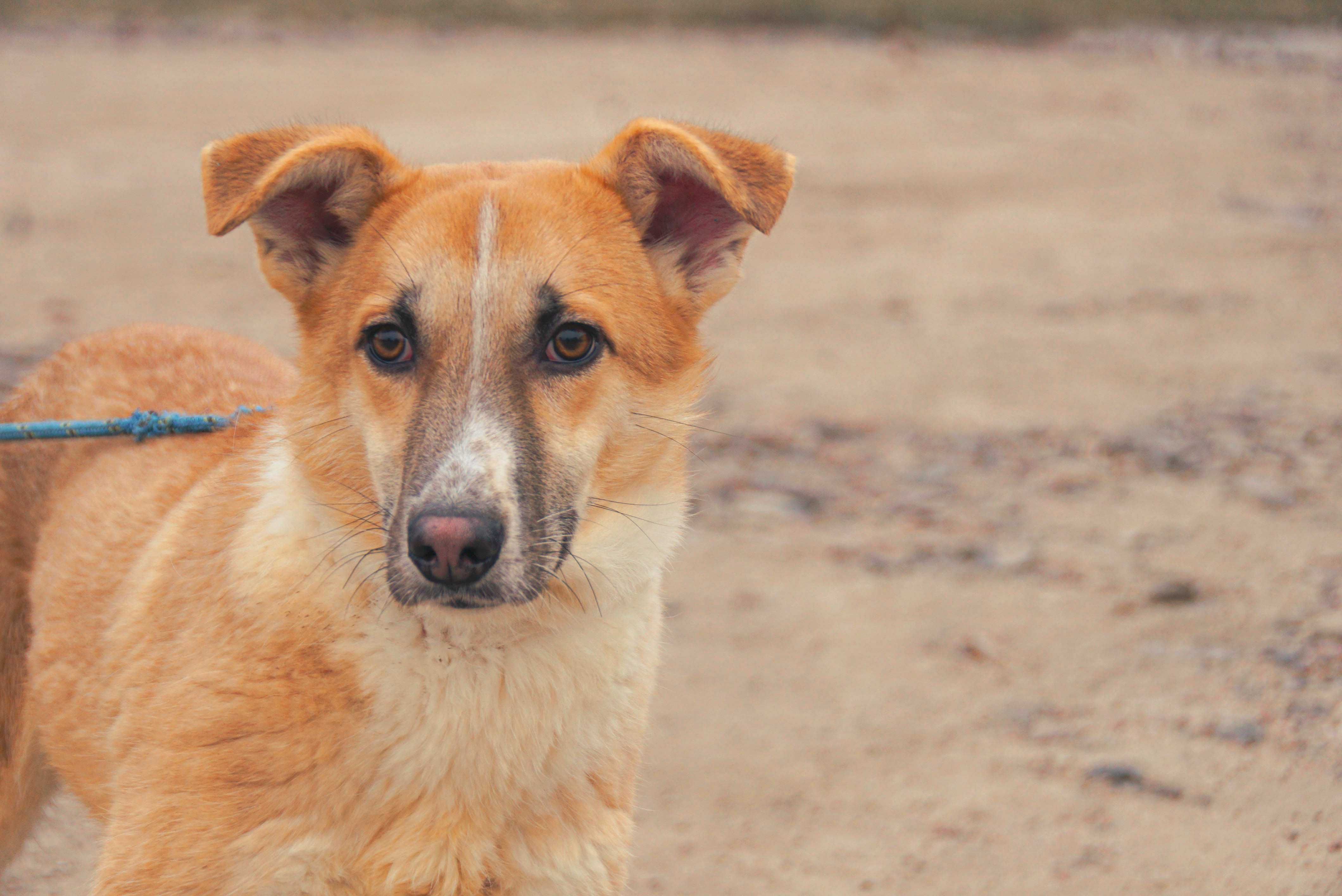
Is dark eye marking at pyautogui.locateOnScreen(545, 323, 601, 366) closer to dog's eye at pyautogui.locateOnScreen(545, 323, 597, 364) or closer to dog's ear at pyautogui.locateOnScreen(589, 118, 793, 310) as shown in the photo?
dog's eye at pyautogui.locateOnScreen(545, 323, 597, 364)

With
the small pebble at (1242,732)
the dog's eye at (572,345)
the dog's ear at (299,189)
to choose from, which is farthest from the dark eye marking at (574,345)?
the small pebble at (1242,732)

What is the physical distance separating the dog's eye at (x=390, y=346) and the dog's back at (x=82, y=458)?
0.71 meters

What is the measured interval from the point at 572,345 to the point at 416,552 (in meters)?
0.71

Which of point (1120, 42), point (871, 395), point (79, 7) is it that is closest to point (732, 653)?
point (871, 395)


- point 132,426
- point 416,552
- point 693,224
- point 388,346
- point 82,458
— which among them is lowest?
point 82,458

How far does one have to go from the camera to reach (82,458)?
13.0 feet

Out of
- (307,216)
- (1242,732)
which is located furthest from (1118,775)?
(307,216)

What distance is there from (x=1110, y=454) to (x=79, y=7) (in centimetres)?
1941

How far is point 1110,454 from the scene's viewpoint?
786 centimetres

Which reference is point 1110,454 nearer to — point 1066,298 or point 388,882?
point 1066,298

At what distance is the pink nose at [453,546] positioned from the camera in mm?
2787

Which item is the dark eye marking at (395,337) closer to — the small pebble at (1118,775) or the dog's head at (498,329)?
the dog's head at (498,329)

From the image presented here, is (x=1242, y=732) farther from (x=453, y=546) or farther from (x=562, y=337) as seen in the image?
(x=453, y=546)

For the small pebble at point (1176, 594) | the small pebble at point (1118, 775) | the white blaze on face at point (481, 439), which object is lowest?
the small pebble at point (1118, 775)
